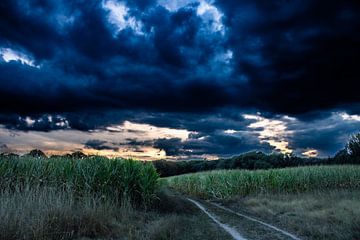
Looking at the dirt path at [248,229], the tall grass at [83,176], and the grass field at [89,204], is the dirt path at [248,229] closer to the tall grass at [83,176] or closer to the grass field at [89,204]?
the grass field at [89,204]

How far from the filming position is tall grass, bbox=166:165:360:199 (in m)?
28.5

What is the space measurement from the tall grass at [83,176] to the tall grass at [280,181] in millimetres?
11262

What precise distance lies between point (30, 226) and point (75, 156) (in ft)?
35.1

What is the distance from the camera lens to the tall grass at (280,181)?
28516 mm

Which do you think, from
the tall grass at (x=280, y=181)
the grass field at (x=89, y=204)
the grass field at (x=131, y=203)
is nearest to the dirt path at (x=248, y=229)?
the grass field at (x=131, y=203)

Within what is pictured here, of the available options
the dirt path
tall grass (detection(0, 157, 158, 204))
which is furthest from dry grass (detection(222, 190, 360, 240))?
tall grass (detection(0, 157, 158, 204))

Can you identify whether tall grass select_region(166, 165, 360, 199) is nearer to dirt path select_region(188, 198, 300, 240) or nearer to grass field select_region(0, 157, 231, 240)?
grass field select_region(0, 157, 231, 240)

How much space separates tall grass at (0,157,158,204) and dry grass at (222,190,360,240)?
650 cm

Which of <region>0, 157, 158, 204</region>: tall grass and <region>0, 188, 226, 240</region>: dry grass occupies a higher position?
<region>0, 157, 158, 204</region>: tall grass

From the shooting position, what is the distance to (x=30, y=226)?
10.0 metres

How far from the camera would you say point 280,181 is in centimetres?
2844

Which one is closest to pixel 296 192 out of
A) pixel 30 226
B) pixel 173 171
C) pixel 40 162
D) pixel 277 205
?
pixel 277 205

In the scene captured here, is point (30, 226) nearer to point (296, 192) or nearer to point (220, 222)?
point (220, 222)

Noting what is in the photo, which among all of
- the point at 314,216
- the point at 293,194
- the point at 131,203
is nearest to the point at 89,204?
the point at 131,203
